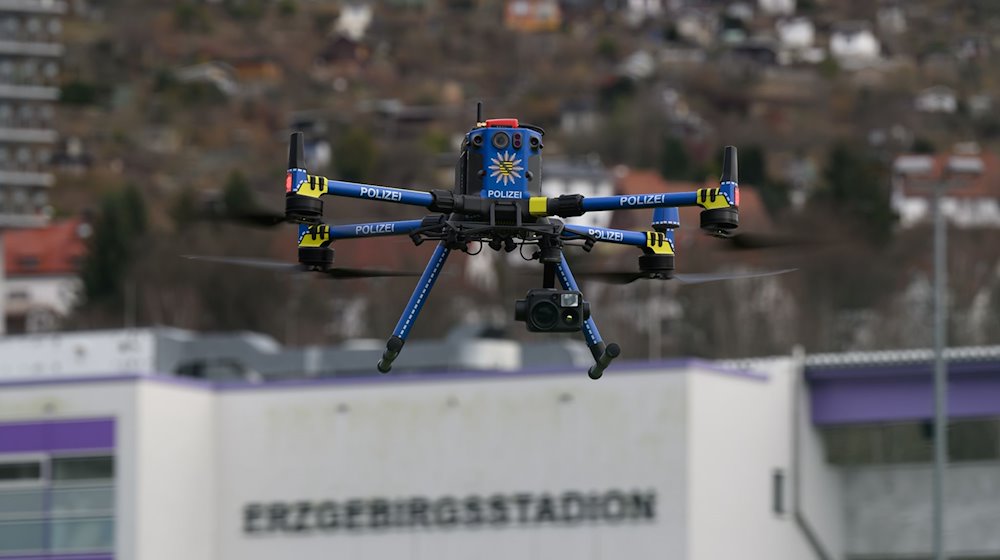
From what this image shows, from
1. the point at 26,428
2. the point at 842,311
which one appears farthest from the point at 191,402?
the point at 842,311

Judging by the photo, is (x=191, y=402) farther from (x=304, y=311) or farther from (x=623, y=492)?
(x=304, y=311)

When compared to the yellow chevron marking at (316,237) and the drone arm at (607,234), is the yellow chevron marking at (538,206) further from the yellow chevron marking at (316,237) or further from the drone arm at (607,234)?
the yellow chevron marking at (316,237)

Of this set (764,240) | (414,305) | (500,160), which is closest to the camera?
(500,160)

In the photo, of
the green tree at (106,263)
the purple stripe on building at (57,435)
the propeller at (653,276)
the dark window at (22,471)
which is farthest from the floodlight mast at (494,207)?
the green tree at (106,263)

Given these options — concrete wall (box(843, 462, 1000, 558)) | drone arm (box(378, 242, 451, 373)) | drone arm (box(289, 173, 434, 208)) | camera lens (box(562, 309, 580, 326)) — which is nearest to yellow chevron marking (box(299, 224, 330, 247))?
drone arm (box(378, 242, 451, 373))

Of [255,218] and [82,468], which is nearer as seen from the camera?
[255,218]

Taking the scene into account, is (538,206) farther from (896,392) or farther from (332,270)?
(896,392)

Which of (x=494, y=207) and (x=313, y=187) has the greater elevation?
(x=313, y=187)

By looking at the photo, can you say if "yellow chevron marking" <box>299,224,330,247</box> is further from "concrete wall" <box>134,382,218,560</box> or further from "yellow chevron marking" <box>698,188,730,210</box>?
"concrete wall" <box>134,382,218,560</box>

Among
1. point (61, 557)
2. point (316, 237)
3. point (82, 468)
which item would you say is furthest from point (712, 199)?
point (61, 557)
